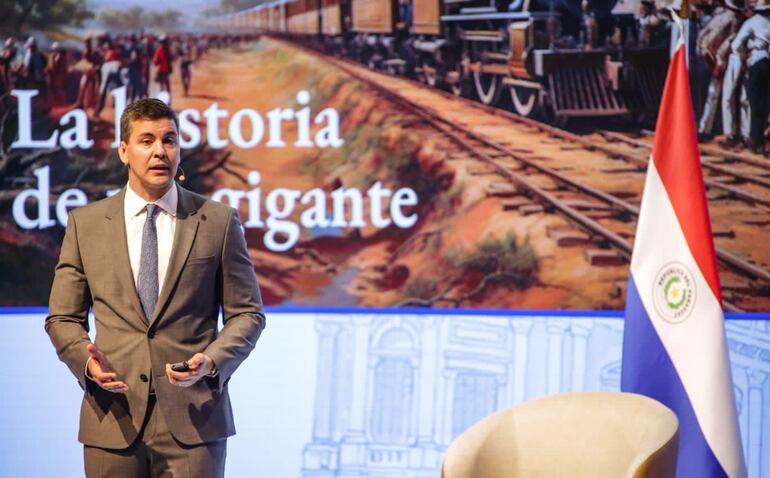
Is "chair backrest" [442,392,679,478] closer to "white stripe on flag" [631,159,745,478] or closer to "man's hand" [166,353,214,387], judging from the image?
"white stripe on flag" [631,159,745,478]

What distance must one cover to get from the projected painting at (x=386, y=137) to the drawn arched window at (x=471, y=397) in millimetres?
383

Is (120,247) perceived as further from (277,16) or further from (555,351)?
(555,351)

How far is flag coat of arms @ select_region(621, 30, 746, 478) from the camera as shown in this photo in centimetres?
381

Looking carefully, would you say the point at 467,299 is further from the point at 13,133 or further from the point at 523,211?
the point at 13,133

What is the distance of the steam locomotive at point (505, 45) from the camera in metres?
4.91

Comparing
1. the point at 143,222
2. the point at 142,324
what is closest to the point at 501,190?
the point at 143,222

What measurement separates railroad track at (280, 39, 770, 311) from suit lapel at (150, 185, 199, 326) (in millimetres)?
2258

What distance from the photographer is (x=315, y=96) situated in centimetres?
502

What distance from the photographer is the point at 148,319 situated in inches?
110

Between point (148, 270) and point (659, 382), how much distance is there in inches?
80.5

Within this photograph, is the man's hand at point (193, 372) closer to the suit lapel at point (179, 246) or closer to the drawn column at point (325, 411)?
the suit lapel at point (179, 246)

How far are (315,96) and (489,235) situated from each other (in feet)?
3.56

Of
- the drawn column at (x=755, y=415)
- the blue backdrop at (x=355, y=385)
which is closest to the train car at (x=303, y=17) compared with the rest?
the blue backdrop at (x=355, y=385)

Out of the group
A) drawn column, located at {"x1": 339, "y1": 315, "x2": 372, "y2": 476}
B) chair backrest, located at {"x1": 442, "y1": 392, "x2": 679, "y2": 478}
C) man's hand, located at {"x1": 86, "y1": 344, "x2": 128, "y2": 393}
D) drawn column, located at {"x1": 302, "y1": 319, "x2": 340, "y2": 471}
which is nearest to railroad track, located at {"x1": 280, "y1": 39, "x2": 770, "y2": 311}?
drawn column, located at {"x1": 339, "y1": 315, "x2": 372, "y2": 476}
